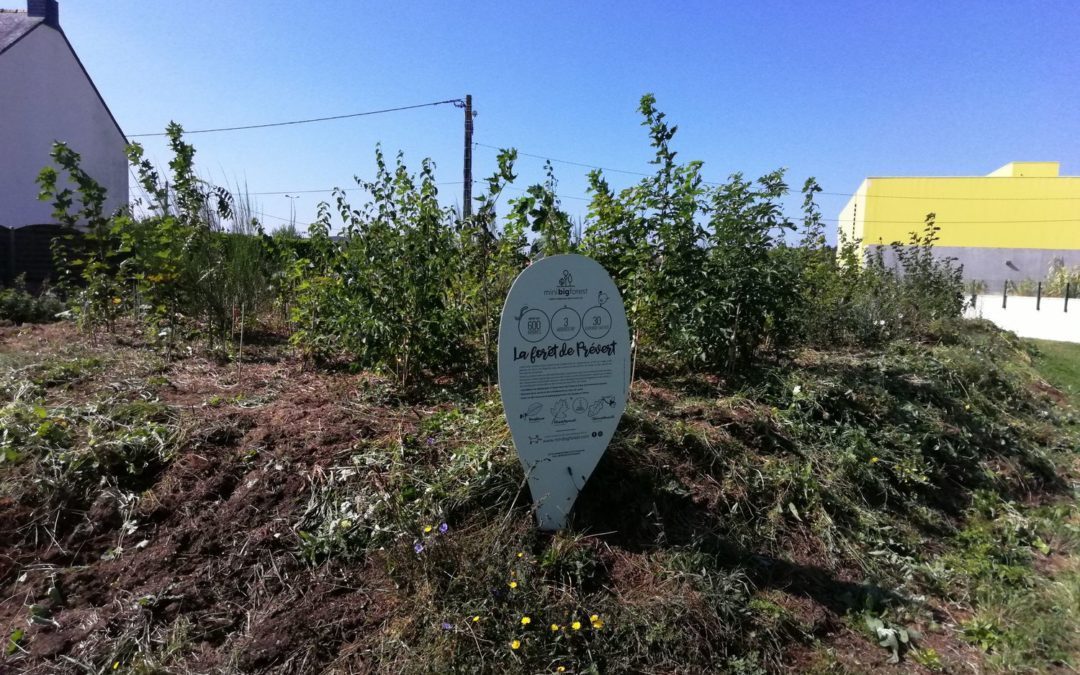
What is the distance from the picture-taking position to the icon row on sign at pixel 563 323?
3045 mm

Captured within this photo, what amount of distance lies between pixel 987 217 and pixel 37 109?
44169 millimetres

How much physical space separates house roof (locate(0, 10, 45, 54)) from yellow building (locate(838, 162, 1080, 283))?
3665cm

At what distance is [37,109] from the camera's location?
61.6 ft

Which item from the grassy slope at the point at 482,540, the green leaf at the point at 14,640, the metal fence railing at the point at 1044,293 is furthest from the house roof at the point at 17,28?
the metal fence railing at the point at 1044,293

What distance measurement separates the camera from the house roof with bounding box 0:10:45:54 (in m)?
17.7

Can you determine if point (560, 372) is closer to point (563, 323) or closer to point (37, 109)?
point (563, 323)

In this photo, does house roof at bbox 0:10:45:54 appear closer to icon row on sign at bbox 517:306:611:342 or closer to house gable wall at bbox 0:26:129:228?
house gable wall at bbox 0:26:129:228

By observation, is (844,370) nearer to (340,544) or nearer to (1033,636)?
(1033,636)

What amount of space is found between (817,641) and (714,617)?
0.47m

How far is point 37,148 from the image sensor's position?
18609 mm

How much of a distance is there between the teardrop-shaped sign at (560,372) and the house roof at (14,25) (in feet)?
70.3

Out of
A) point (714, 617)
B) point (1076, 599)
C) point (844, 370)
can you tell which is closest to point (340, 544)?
point (714, 617)

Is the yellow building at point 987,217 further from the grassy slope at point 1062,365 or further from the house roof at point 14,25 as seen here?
the house roof at point 14,25

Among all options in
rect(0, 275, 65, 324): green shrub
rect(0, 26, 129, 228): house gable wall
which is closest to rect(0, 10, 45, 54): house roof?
rect(0, 26, 129, 228): house gable wall
